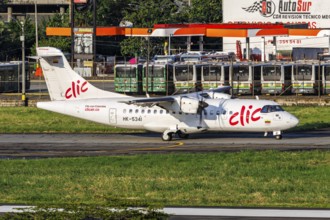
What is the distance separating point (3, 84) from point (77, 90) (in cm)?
2855

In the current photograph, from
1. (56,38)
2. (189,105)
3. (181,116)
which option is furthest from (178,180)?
(56,38)

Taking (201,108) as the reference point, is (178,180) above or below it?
below

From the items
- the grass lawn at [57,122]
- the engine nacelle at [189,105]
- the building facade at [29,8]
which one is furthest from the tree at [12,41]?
the engine nacelle at [189,105]

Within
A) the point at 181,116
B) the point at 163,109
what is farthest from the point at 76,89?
the point at 181,116

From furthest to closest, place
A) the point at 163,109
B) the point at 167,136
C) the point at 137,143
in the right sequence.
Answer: the point at 163,109 → the point at 167,136 → the point at 137,143

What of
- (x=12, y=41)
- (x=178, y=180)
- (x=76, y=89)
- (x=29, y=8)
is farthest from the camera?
(x=29, y=8)

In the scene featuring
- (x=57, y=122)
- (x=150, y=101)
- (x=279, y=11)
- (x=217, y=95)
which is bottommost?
(x=57, y=122)

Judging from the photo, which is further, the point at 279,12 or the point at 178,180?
the point at 279,12

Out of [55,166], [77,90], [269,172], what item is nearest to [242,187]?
[269,172]

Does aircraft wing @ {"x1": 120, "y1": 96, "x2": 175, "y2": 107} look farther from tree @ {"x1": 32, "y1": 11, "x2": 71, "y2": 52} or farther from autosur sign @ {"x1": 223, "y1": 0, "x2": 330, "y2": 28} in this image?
autosur sign @ {"x1": 223, "y1": 0, "x2": 330, "y2": 28}

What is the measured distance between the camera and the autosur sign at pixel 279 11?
11375 centimetres

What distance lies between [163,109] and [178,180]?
15591 millimetres

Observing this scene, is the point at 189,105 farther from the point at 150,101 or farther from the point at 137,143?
the point at 137,143

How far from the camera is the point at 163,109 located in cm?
4822
